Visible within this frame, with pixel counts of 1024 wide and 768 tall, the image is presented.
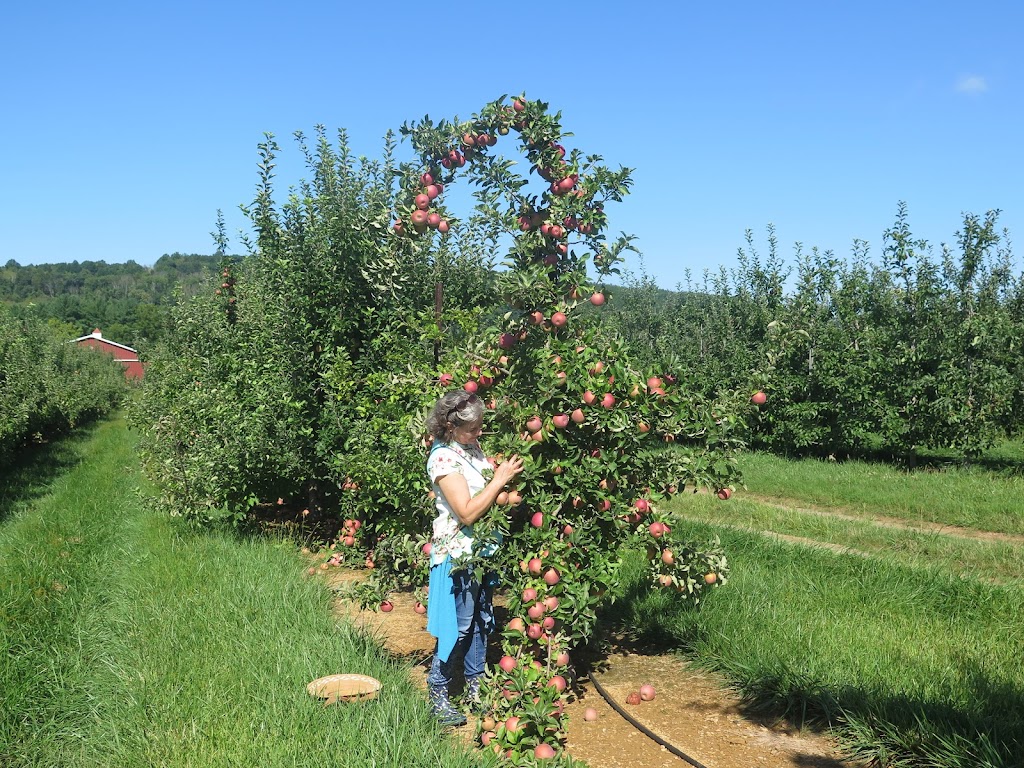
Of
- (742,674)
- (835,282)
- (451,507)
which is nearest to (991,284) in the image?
(835,282)

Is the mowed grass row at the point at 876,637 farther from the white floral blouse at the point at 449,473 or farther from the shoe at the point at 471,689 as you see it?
the white floral blouse at the point at 449,473

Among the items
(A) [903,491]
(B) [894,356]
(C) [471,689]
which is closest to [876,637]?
(C) [471,689]

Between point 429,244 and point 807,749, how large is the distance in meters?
4.83

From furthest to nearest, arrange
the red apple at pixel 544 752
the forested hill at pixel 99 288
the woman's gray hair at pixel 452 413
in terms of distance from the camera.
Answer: the forested hill at pixel 99 288 → the woman's gray hair at pixel 452 413 → the red apple at pixel 544 752

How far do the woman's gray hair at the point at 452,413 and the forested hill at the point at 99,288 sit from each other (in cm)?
8191

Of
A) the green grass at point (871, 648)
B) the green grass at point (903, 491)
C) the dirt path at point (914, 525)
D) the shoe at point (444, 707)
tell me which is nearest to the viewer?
the green grass at point (871, 648)

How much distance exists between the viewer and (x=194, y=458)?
7.13m

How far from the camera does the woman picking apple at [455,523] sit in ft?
11.3

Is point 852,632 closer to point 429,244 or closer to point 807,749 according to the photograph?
point 807,749

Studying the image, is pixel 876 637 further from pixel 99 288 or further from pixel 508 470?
pixel 99 288

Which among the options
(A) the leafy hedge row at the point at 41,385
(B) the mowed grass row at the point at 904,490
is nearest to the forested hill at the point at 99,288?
(A) the leafy hedge row at the point at 41,385

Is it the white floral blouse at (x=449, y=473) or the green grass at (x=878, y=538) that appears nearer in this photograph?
the white floral blouse at (x=449, y=473)

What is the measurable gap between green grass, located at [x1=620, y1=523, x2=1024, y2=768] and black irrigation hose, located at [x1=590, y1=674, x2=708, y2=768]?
2.01 ft

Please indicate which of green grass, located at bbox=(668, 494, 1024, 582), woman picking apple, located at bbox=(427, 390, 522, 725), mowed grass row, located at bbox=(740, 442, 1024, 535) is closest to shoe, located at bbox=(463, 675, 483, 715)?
woman picking apple, located at bbox=(427, 390, 522, 725)
